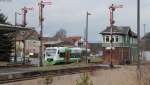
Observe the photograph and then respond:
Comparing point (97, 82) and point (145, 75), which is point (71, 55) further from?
point (145, 75)

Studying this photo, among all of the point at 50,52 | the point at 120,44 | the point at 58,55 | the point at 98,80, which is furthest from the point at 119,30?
the point at 98,80

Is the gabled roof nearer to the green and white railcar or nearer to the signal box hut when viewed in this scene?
the signal box hut

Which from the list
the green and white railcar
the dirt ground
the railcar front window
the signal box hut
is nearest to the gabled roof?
the signal box hut

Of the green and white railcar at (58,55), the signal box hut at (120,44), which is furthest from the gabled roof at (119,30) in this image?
the green and white railcar at (58,55)

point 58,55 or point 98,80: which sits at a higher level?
point 98,80

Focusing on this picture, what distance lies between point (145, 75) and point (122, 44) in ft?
225

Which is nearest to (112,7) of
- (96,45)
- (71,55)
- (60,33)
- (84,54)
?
(71,55)

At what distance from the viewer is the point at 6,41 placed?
50688mm

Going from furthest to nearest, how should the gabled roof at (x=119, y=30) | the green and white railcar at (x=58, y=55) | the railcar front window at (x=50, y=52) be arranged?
the gabled roof at (x=119, y=30)
the railcar front window at (x=50, y=52)
the green and white railcar at (x=58, y=55)

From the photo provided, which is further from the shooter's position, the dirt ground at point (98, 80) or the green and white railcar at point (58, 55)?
the green and white railcar at point (58, 55)

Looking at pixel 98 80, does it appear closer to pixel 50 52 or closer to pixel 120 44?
pixel 50 52

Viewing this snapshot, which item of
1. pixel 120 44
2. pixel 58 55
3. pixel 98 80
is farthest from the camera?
pixel 120 44

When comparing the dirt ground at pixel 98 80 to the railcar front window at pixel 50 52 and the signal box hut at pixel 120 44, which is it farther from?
the signal box hut at pixel 120 44

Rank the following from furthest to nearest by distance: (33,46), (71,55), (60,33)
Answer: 1. (60,33)
2. (33,46)
3. (71,55)
